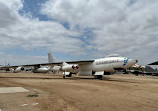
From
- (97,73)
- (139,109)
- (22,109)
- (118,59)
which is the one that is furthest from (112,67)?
(22,109)

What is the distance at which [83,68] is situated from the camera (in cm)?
2666

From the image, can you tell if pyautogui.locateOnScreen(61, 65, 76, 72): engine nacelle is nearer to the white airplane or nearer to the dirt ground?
the white airplane

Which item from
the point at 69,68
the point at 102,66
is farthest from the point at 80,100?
the point at 69,68

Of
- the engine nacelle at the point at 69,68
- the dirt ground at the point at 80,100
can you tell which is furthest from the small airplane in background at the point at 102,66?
the dirt ground at the point at 80,100

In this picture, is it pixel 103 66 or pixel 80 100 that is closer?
pixel 80 100

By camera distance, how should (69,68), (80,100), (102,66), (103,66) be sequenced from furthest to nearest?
(69,68), (102,66), (103,66), (80,100)

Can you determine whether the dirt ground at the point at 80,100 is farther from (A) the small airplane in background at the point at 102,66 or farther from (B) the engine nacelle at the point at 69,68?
(B) the engine nacelle at the point at 69,68

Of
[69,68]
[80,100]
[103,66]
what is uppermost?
[103,66]

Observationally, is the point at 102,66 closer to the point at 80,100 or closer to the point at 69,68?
the point at 69,68

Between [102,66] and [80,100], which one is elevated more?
[102,66]

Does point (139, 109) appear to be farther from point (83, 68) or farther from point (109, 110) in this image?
point (83, 68)

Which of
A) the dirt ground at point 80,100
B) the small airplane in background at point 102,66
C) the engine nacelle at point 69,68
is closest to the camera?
the dirt ground at point 80,100

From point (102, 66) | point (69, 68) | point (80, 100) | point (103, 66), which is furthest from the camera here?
point (69, 68)

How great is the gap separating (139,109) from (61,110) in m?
3.02
